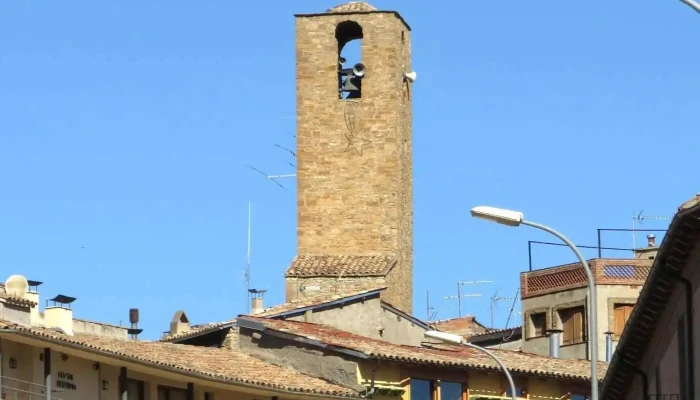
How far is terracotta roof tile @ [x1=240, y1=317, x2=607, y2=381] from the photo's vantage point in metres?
56.4

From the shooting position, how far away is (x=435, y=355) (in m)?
57.9

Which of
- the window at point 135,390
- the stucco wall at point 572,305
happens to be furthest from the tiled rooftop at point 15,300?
the stucco wall at point 572,305

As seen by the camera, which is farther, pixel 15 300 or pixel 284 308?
pixel 284 308

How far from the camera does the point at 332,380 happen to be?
56.8 metres

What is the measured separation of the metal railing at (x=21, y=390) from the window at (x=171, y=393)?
198 inches

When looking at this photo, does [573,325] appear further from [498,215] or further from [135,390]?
[498,215]

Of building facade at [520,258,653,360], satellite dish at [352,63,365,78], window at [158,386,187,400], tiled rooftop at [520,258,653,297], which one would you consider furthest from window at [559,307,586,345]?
window at [158,386,187,400]

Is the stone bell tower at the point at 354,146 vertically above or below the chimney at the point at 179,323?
above

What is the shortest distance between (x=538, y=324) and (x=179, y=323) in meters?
11.1

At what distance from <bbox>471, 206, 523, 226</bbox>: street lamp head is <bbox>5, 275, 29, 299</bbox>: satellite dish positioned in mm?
17096

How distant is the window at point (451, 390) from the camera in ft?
187

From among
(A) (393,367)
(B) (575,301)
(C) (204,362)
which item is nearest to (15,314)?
(C) (204,362)

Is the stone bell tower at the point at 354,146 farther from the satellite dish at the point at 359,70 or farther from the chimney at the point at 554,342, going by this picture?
the chimney at the point at 554,342

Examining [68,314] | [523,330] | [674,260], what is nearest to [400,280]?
[523,330]
